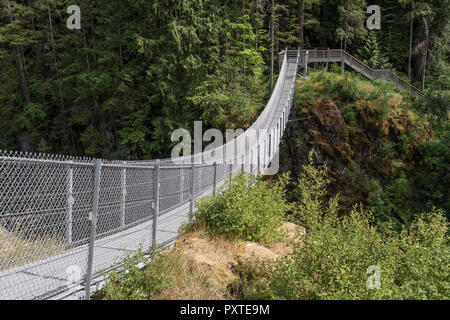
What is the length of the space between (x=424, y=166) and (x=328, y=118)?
17.9 feet

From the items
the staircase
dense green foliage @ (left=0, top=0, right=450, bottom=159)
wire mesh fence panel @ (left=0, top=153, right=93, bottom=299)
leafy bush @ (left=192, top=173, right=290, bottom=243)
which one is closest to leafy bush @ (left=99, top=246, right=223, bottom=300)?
wire mesh fence panel @ (left=0, top=153, right=93, bottom=299)

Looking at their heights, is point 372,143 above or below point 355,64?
below

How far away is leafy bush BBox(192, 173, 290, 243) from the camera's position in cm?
514

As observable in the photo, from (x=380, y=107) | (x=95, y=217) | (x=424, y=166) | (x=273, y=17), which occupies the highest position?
(x=273, y=17)

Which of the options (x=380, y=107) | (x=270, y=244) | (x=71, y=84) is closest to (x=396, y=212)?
(x=380, y=107)

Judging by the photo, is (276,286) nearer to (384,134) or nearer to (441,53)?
(384,134)

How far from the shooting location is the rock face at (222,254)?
13.6 feet

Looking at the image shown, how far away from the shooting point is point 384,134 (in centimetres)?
1772

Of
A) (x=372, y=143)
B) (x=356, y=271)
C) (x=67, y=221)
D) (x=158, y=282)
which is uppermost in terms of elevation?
(x=67, y=221)

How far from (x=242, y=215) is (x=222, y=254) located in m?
0.69

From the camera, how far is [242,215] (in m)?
5.11

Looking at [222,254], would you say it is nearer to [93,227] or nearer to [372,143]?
[93,227]

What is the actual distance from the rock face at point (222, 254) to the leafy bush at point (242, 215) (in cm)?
19

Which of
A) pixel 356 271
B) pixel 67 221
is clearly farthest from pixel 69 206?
pixel 356 271
